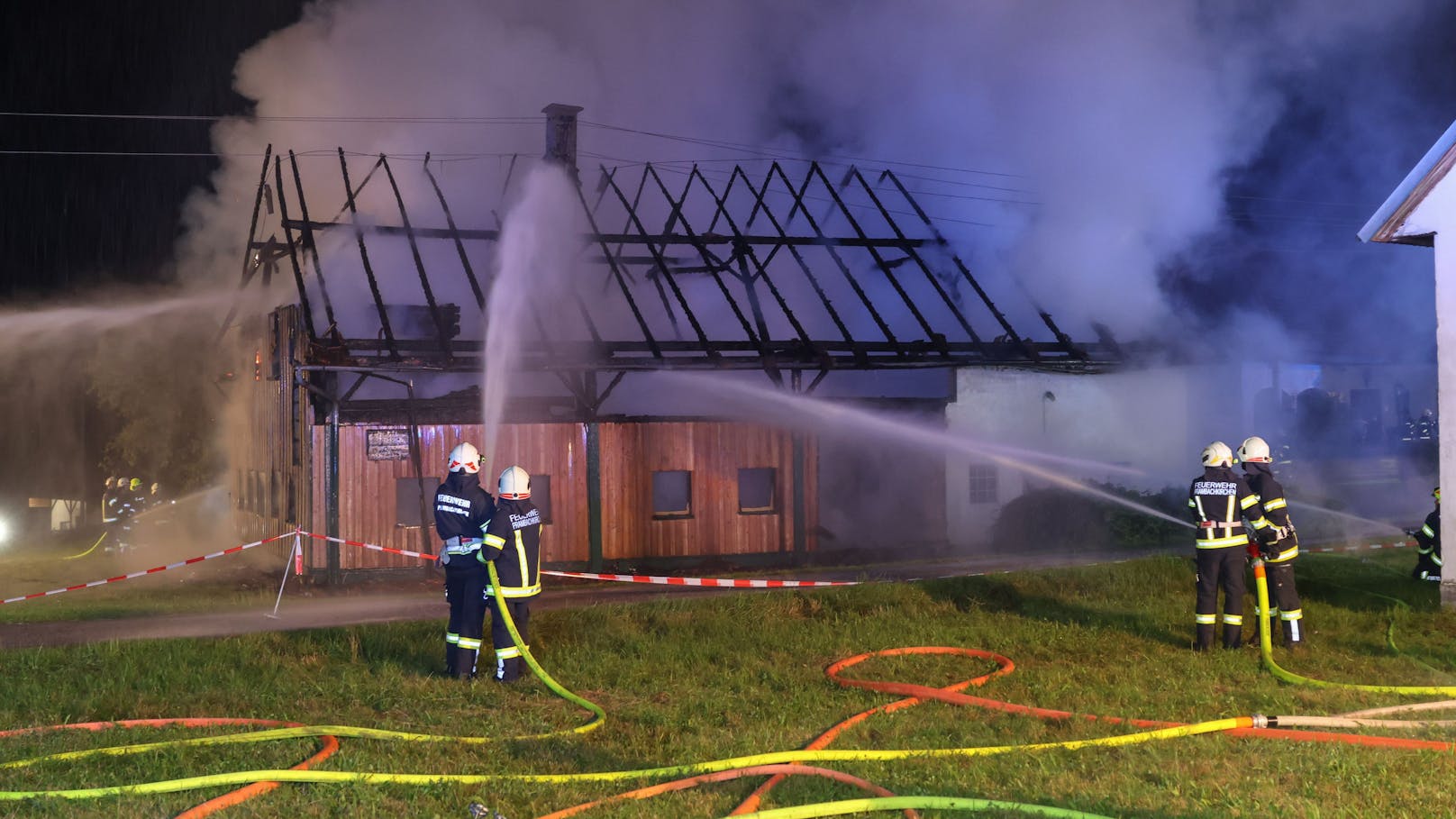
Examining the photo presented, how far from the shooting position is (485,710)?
310 inches

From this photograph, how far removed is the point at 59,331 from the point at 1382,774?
115 feet

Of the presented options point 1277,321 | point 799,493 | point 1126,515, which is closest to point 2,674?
point 799,493

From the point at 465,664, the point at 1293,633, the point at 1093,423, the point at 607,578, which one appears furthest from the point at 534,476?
the point at 1093,423

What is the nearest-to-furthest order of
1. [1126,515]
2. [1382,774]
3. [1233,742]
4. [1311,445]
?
[1382,774] < [1233,742] < [1126,515] < [1311,445]

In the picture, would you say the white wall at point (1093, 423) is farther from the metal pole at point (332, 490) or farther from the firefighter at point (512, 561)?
the firefighter at point (512, 561)

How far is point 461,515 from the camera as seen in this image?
8.92m

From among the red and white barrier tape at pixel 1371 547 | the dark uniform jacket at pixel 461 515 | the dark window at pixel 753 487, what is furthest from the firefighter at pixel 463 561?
the dark window at pixel 753 487

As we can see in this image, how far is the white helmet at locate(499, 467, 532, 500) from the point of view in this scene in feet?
29.7

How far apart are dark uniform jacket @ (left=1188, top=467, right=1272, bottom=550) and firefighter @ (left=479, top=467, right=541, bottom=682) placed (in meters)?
5.51

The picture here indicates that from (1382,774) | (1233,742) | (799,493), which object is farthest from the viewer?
(799,493)

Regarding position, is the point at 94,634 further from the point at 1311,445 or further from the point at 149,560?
the point at 1311,445

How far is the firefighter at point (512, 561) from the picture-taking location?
8703mm

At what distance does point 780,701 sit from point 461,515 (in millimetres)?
2882

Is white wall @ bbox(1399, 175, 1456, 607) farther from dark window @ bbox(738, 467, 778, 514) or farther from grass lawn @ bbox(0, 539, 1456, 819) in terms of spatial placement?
dark window @ bbox(738, 467, 778, 514)
